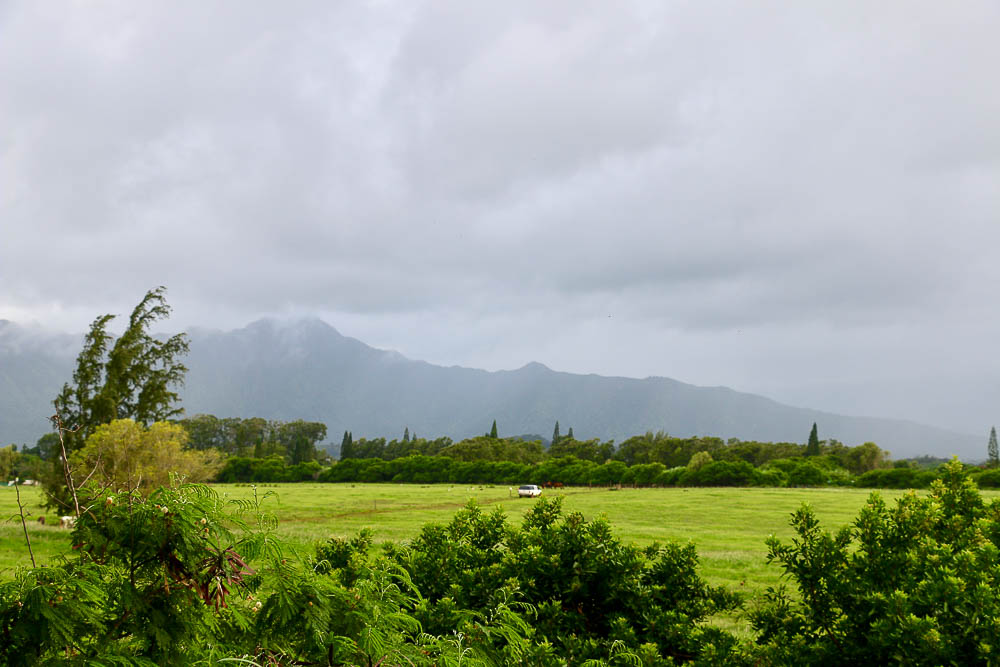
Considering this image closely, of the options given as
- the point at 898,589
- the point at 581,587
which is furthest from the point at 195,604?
the point at 898,589

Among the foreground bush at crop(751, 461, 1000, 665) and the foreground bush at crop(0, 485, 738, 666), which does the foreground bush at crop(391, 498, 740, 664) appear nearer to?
the foreground bush at crop(751, 461, 1000, 665)

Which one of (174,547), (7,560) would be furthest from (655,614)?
(7,560)

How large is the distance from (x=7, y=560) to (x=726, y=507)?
37514 millimetres

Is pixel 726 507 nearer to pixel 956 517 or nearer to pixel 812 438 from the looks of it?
pixel 956 517

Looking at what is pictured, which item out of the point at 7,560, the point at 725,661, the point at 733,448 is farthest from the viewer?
the point at 733,448

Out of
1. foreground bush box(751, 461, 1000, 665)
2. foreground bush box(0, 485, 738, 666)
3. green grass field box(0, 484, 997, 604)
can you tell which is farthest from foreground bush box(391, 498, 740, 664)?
green grass field box(0, 484, 997, 604)

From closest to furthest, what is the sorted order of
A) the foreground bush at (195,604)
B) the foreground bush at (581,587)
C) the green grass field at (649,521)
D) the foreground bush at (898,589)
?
the foreground bush at (195,604)
the foreground bush at (898,589)
the foreground bush at (581,587)
the green grass field at (649,521)

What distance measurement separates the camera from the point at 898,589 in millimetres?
4277

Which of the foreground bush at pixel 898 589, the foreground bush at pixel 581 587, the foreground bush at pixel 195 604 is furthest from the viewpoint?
the foreground bush at pixel 581 587

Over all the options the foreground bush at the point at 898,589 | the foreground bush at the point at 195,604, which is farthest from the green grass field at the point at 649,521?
the foreground bush at the point at 195,604

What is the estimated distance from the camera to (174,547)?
270 cm

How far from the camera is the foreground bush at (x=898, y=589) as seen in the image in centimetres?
380

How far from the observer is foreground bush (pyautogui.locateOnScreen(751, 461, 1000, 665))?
3801 mm

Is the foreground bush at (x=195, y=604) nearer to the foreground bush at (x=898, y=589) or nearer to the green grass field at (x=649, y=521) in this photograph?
the foreground bush at (x=898, y=589)
